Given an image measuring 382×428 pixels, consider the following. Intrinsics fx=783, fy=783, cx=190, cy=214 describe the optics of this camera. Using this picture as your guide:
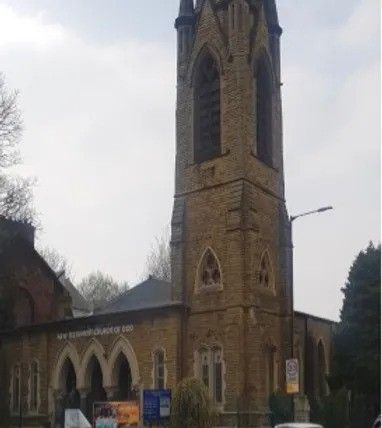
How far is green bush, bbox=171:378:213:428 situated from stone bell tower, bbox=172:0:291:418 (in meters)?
6.91

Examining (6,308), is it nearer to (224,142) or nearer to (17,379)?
(17,379)

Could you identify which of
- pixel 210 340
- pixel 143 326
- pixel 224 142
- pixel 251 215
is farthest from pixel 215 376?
pixel 224 142

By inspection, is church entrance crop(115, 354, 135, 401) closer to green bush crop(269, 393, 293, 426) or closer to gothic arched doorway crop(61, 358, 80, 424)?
gothic arched doorway crop(61, 358, 80, 424)

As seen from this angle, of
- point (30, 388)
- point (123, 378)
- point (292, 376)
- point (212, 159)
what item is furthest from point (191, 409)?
point (30, 388)

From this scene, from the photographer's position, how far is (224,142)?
33531mm

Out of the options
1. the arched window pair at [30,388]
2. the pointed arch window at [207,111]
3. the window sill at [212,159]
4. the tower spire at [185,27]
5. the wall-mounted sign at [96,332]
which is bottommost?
the arched window pair at [30,388]

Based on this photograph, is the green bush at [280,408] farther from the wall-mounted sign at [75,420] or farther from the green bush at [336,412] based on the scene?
the wall-mounted sign at [75,420]

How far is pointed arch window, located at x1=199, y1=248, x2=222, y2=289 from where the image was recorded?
1270 inches

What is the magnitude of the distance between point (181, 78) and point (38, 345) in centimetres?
1435

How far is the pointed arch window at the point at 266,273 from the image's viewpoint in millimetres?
32688

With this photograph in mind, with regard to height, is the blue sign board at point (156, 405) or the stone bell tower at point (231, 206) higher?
the stone bell tower at point (231, 206)

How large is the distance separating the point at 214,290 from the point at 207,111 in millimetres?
8256

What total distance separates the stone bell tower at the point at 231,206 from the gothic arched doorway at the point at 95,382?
5.37 meters


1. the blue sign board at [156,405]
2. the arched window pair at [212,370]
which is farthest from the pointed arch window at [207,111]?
the blue sign board at [156,405]
